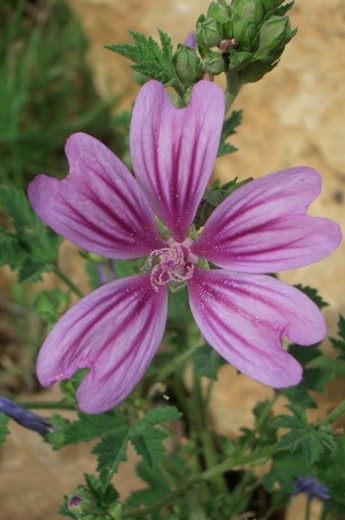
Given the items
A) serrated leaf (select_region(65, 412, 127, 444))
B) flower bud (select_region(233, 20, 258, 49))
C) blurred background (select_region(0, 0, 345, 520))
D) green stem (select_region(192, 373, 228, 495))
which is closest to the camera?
flower bud (select_region(233, 20, 258, 49))

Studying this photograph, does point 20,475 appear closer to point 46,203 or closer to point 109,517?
point 109,517

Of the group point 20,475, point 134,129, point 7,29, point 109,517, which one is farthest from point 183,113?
point 7,29

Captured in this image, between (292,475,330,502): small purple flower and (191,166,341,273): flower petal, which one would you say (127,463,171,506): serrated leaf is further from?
(191,166,341,273): flower petal

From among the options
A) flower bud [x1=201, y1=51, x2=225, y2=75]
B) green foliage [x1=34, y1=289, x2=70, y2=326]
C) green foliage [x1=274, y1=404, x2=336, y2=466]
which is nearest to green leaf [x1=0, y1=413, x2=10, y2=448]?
green foliage [x1=34, y1=289, x2=70, y2=326]

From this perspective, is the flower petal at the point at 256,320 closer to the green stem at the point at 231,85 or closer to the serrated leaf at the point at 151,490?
the green stem at the point at 231,85

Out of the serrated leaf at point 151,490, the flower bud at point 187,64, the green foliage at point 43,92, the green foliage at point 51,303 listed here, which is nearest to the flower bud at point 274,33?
the flower bud at point 187,64

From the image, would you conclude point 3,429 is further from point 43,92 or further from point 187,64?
point 43,92
